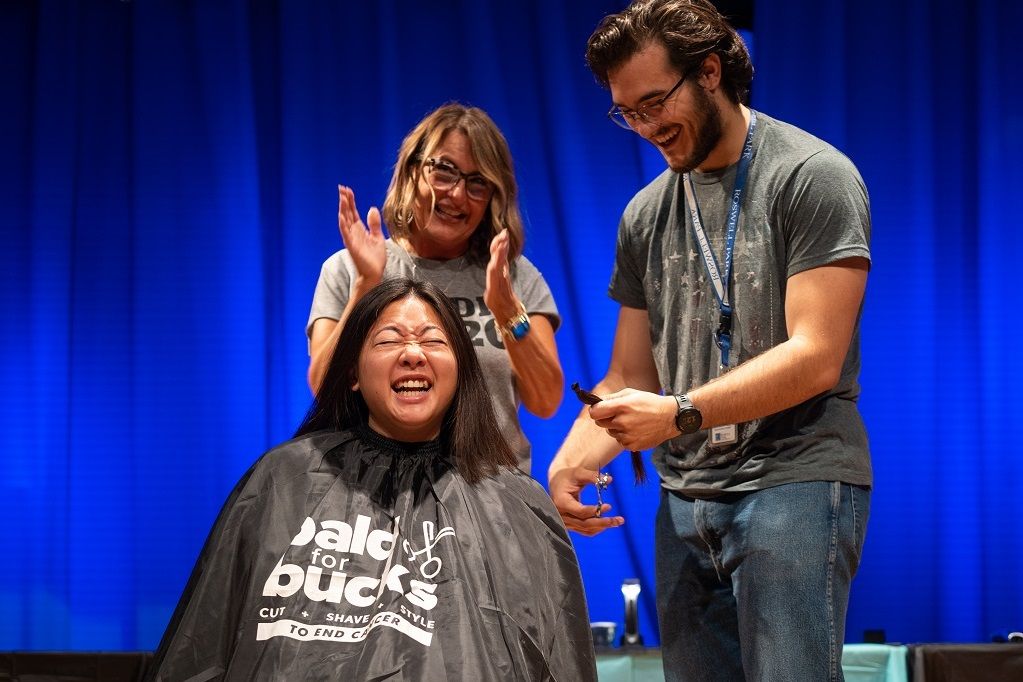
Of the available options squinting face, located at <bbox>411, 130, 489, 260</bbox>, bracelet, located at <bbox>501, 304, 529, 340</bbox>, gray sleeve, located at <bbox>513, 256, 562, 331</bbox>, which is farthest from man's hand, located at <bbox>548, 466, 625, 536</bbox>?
squinting face, located at <bbox>411, 130, 489, 260</bbox>

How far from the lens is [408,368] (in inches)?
79.0

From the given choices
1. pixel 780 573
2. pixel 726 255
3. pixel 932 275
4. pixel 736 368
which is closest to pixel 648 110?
pixel 726 255

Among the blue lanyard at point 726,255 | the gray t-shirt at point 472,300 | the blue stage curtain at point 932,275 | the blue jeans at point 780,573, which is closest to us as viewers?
the blue jeans at point 780,573

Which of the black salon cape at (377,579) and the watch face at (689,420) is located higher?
the watch face at (689,420)

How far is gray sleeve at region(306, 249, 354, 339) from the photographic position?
2.47 metres

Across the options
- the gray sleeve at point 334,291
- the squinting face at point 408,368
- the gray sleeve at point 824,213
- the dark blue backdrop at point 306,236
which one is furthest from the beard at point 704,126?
the dark blue backdrop at point 306,236

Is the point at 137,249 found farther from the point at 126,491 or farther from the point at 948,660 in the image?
the point at 948,660

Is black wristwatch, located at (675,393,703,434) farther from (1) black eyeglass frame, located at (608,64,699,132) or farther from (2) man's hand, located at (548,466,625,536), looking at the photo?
(1) black eyeglass frame, located at (608,64,699,132)

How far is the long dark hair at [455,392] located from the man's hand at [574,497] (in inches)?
4.0

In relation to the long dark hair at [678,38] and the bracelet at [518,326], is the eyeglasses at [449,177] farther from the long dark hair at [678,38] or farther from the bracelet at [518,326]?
→ the long dark hair at [678,38]

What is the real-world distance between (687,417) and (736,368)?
119mm

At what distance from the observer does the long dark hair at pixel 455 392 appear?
2053 mm

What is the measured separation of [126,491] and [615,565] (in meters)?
1.68

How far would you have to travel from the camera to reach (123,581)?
368 centimetres
